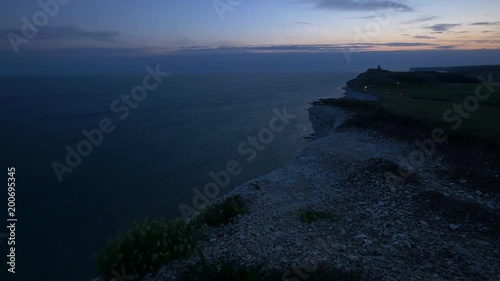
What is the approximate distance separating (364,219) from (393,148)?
41.7 feet

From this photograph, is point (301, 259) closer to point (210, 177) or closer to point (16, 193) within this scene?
point (210, 177)

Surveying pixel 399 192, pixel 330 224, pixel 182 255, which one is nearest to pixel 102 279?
pixel 182 255

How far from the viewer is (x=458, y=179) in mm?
16969

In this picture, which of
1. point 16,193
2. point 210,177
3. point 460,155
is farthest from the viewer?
point 210,177

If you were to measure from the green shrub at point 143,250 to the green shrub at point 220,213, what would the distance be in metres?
1.67

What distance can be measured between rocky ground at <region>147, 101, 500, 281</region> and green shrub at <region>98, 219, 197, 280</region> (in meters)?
0.44

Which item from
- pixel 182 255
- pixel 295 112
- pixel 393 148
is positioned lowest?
pixel 295 112
